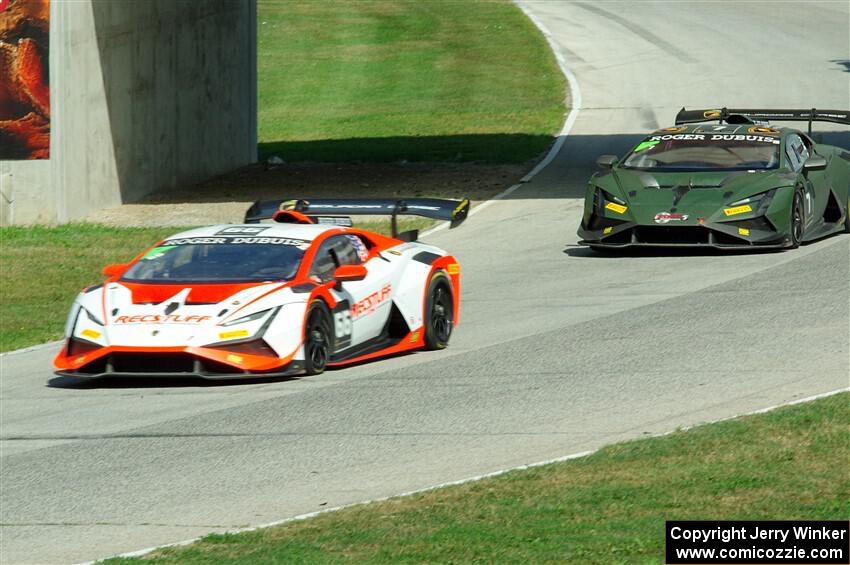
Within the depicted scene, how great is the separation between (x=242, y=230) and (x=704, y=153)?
7133mm

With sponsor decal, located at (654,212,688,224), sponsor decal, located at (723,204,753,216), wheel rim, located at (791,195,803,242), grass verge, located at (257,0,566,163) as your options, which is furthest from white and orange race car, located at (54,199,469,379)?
grass verge, located at (257,0,566,163)

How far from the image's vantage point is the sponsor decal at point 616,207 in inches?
737

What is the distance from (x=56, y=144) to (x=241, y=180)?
20.0 ft

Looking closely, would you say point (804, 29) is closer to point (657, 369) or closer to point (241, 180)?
point (241, 180)

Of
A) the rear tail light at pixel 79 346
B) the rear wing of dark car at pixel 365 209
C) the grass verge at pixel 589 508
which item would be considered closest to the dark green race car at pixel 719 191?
the rear wing of dark car at pixel 365 209

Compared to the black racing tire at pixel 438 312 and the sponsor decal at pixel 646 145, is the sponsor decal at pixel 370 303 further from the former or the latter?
the sponsor decal at pixel 646 145

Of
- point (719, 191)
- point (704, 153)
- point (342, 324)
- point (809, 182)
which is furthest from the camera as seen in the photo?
point (704, 153)

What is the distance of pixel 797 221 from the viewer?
737 inches

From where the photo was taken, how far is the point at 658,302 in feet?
53.0

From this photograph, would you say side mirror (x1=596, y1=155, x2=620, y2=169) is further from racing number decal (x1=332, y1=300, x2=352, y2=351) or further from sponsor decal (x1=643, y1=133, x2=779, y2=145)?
racing number decal (x1=332, y1=300, x2=352, y2=351)

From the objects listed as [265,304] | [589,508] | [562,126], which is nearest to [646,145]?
[265,304]

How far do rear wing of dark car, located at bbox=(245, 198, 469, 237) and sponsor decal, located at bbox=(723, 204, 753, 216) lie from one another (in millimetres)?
4055

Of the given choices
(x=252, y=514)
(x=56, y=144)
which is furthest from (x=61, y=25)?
(x=252, y=514)

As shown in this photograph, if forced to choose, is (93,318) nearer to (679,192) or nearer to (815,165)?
(679,192)
